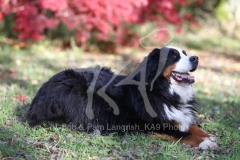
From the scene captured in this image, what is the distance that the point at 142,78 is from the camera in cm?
472

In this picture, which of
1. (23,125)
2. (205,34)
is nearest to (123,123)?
(23,125)

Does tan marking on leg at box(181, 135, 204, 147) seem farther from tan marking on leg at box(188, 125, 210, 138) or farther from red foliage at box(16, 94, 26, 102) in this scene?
red foliage at box(16, 94, 26, 102)

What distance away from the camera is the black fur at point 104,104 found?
4.69m

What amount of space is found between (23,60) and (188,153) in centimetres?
691

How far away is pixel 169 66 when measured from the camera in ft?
15.4

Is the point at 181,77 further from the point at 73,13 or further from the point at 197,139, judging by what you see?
the point at 73,13

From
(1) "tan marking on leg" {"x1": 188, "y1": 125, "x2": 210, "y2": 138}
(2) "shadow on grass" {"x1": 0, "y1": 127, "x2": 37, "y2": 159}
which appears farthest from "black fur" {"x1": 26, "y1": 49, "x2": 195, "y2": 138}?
(2) "shadow on grass" {"x1": 0, "y1": 127, "x2": 37, "y2": 159}

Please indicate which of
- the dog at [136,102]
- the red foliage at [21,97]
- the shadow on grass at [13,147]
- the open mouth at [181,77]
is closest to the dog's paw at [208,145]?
the dog at [136,102]

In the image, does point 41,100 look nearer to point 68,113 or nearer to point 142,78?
point 68,113

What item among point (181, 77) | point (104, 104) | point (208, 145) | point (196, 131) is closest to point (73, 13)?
point (104, 104)

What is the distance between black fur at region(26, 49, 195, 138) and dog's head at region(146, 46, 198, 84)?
0.5 inches

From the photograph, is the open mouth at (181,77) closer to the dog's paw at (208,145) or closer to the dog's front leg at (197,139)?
the dog's front leg at (197,139)

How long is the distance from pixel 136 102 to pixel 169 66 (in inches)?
25.9

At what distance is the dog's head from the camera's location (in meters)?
4.66
